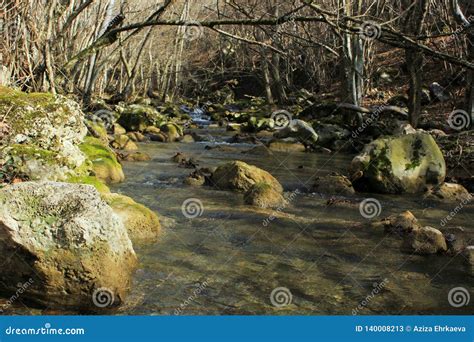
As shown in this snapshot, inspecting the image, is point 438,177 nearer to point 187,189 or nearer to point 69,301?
point 187,189

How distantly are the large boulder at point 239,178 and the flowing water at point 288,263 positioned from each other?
32 centimetres

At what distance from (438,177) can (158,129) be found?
1169cm

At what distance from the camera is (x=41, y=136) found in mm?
6980

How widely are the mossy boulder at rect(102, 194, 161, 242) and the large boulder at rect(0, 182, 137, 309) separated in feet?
4.90

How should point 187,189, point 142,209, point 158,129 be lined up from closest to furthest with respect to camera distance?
point 142,209, point 187,189, point 158,129

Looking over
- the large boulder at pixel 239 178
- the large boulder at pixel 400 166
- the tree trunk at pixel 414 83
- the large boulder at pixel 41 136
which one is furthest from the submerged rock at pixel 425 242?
the tree trunk at pixel 414 83

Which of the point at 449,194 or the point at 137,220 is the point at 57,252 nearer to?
the point at 137,220

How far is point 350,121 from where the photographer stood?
17500mm

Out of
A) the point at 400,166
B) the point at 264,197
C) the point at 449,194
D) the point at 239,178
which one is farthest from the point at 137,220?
the point at 449,194

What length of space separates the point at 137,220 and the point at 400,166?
5.69m

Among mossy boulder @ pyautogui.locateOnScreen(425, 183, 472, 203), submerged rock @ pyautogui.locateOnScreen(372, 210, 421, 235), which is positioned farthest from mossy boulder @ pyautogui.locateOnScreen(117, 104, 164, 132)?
submerged rock @ pyautogui.locateOnScreen(372, 210, 421, 235)

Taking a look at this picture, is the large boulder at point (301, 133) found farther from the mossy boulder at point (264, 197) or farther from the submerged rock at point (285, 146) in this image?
the mossy boulder at point (264, 197)

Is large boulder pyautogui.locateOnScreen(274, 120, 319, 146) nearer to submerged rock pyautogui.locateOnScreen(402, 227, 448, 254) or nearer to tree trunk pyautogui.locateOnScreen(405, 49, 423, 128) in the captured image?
tree trunk pyautogui.locateOnScreen(405, 49, 423, 128)

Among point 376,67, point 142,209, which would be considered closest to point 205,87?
point 376,67
